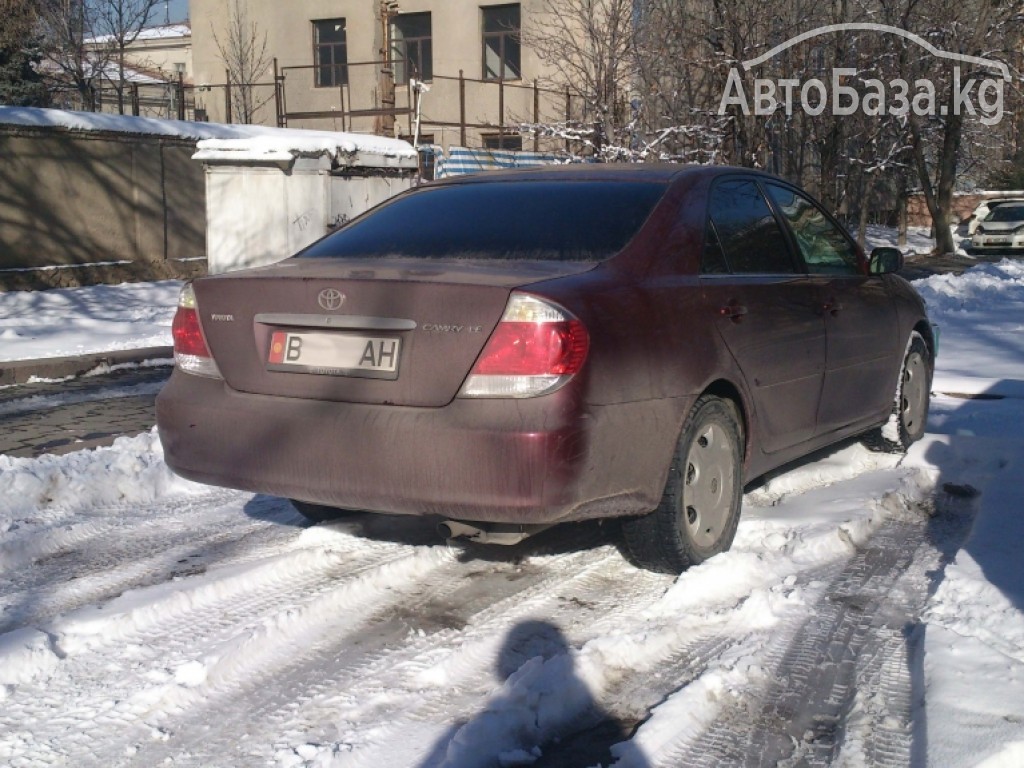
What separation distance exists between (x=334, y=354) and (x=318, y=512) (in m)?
1.46

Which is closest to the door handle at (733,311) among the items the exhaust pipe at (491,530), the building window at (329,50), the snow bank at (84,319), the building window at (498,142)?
the exhaust pipe at (491,530)

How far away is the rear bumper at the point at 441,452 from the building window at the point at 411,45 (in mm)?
34975

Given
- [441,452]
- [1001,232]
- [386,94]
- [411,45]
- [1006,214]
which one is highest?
[411,45]

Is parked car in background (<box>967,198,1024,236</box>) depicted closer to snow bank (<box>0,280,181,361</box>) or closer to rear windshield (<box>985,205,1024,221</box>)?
rear windshield (<box>985,205,1024,221</box>)

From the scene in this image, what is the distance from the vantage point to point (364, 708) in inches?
133

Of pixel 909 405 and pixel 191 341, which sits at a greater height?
pixel 191 341

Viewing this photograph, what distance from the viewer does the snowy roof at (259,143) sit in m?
13.7

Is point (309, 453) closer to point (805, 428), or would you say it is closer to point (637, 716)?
point (637, 716)

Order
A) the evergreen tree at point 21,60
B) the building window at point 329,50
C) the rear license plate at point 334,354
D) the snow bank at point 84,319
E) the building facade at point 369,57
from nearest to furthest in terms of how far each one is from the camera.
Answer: the rear license plate at point 334,354 → the snow bank at point 84,319 → the evergreen tree at point 21,60 → the building facade at point 369,57 → the building window at point 329,50

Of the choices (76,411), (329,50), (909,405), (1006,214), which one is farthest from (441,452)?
(329,50)

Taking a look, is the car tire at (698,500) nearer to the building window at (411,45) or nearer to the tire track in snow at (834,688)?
the tire track in snow at (834,688)

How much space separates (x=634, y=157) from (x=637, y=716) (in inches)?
590

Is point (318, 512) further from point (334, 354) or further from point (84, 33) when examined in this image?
point (84, 33)

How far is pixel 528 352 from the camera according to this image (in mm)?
3748
